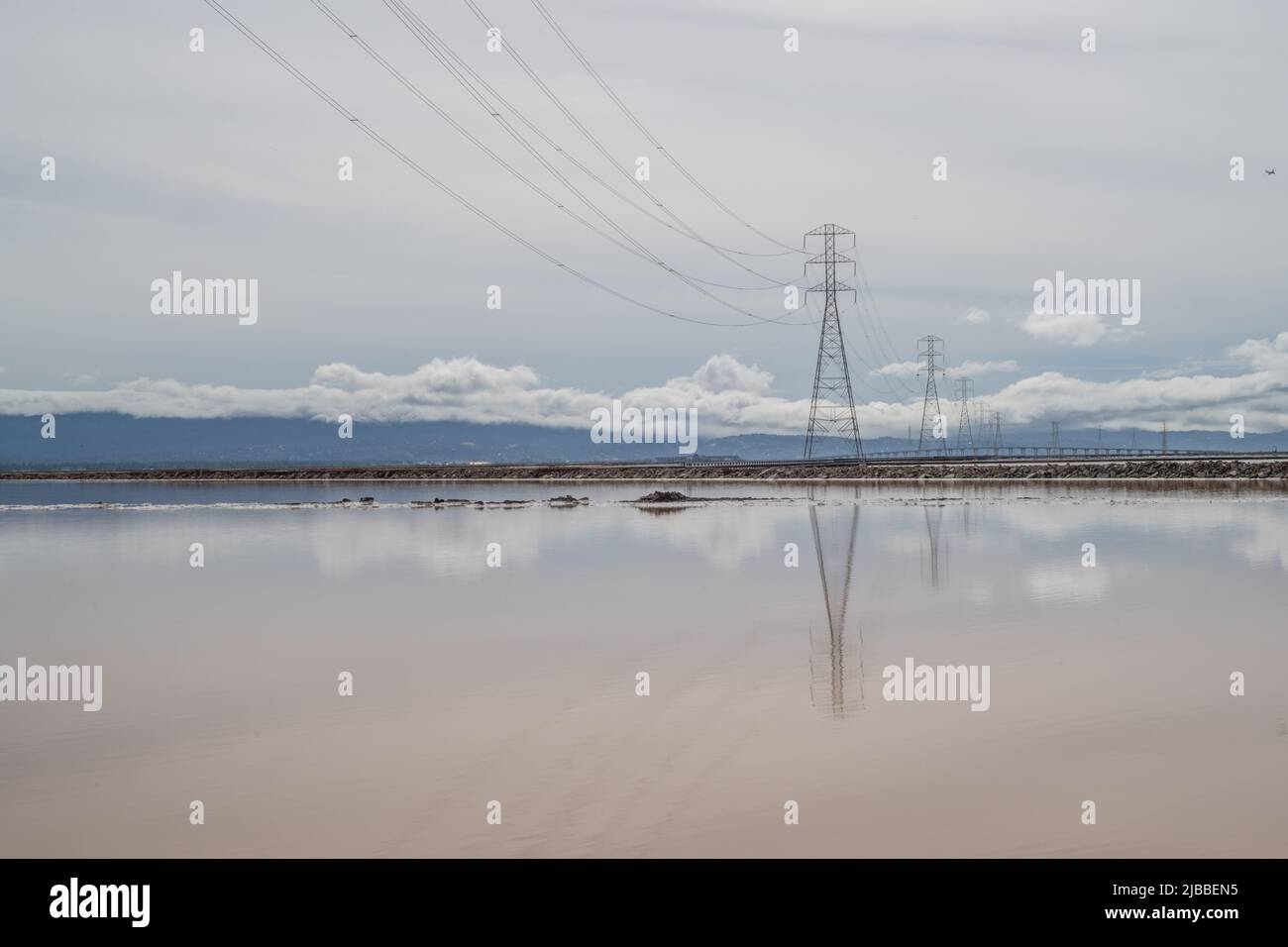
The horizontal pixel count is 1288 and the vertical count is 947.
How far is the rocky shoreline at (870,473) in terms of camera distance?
9688cm

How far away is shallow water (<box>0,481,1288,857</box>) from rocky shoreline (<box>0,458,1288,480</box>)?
7044cm

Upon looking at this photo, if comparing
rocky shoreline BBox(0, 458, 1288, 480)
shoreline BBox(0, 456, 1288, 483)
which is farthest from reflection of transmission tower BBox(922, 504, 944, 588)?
rocky shoreline BBox(0, 458, 1288, 480)

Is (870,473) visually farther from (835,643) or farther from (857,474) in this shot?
(835,643)

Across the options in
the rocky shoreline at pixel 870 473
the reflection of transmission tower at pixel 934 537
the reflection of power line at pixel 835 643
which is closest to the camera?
the reflection of power line at pixel 835 643

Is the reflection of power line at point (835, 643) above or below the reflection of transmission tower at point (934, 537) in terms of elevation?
below

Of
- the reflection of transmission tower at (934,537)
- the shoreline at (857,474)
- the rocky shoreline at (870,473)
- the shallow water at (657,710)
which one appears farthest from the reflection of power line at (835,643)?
the rocky shoreline at (870,473)

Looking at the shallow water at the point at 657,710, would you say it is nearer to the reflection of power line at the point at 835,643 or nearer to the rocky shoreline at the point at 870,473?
the reflection of power line at the point at 835,643

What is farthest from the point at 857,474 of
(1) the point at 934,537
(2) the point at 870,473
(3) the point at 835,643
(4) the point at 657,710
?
(4) the point at 657,710

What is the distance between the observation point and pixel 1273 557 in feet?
96.9

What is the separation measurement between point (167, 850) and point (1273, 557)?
2706 cm

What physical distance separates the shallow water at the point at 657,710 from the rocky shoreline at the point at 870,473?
70438 millimetres

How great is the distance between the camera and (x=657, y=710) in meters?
14.0
